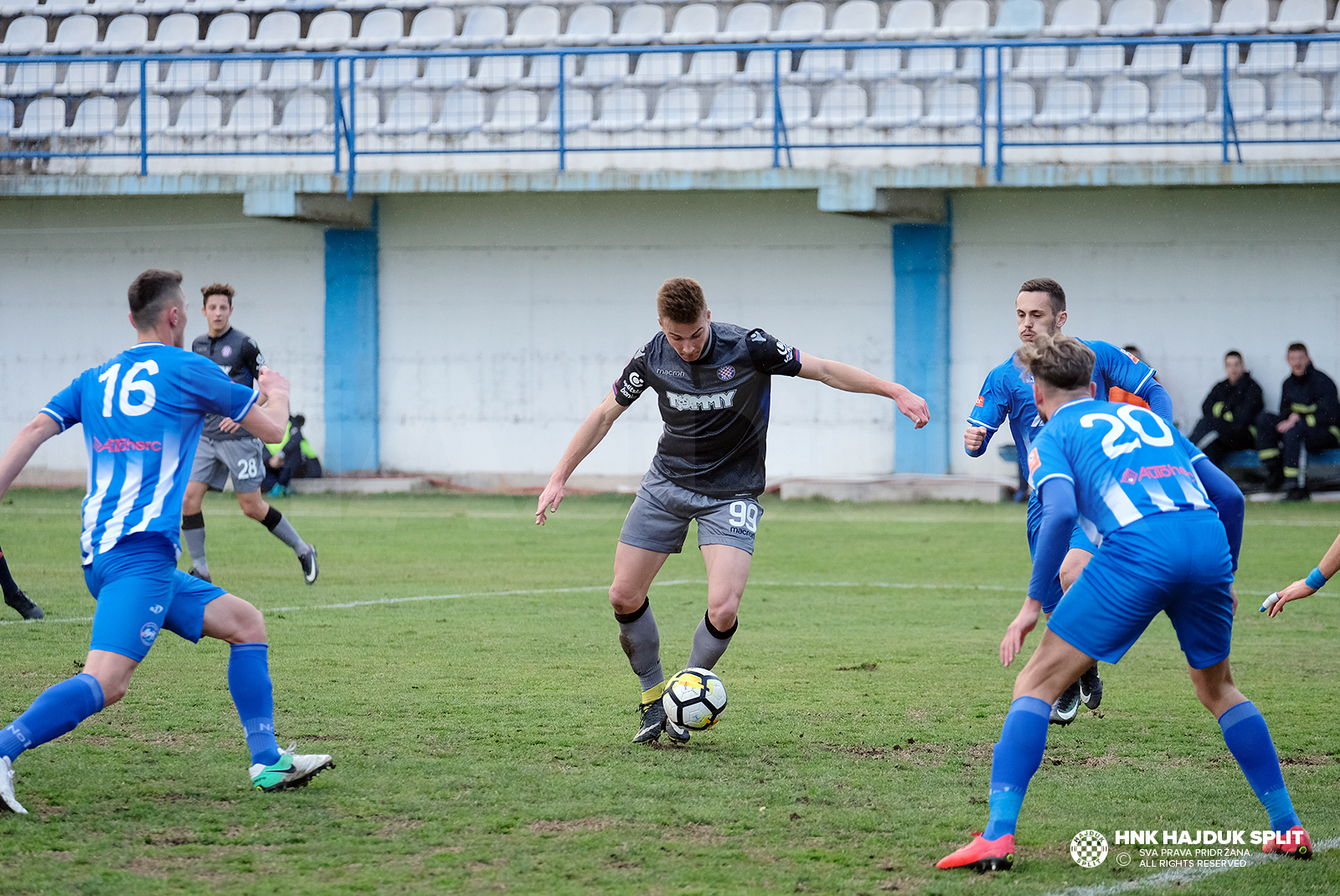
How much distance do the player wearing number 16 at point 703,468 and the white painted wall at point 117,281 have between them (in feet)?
50.8

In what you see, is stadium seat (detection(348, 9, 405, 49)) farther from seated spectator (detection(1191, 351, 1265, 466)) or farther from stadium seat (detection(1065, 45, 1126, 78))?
seated spectator (detection(1191, 351, 1265, 466))

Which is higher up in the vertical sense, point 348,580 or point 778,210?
point 778,210

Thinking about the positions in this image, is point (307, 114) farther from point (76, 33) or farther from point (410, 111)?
point (76, 33)

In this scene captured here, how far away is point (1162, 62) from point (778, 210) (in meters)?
5.24

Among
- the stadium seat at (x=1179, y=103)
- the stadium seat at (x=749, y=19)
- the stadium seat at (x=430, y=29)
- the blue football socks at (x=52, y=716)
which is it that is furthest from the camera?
the stadium seat at (x=430, y=29)

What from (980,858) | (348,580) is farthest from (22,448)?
(348,580)

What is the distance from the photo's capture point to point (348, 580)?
1087cm

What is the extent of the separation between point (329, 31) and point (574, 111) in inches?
193

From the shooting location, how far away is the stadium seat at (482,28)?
21.5 m

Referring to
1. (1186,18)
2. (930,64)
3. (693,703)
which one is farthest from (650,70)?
(693,703)

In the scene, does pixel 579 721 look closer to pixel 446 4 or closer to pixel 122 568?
pixel 122 568

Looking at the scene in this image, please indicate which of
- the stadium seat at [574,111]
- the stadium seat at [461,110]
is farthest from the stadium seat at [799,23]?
the stadium seat at [461,110]

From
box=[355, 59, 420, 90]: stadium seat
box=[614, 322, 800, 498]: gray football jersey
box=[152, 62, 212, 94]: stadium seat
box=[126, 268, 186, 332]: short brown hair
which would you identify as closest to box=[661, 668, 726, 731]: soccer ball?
box=[614, 322, 800, 498]: gray football jersey

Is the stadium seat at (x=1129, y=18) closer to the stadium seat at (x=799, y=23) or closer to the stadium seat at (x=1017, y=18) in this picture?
the stadium seat at (x=1017, y=18)
